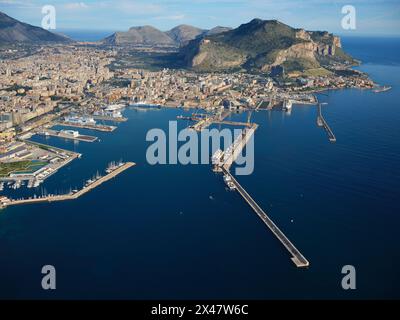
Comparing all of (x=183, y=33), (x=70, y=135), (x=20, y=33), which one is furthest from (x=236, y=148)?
(x=183, y=33)

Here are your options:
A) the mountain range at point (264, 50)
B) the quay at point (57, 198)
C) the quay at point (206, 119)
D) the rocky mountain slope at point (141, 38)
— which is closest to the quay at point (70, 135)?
the quay at point (206, 119)

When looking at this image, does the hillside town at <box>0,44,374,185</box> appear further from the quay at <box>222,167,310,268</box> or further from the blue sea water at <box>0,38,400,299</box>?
the quay at <box>222,167,310,268</box>

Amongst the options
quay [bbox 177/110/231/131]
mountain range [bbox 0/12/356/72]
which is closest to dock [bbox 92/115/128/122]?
quay [bbox 177/110/231/131]

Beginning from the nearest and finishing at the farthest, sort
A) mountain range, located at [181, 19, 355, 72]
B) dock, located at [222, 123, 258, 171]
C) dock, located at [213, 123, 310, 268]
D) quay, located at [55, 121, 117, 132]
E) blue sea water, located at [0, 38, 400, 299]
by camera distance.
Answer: blue sea water, located at [0, 38, 400, 299] < dock, located at [213, 123, 310, 268] < dock, located at [222, 123, 258, 171] < quay, located at [55, 121, 117, 132] < mountain range, located at [181, 19, 355, 72]

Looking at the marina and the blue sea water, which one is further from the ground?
the marina
